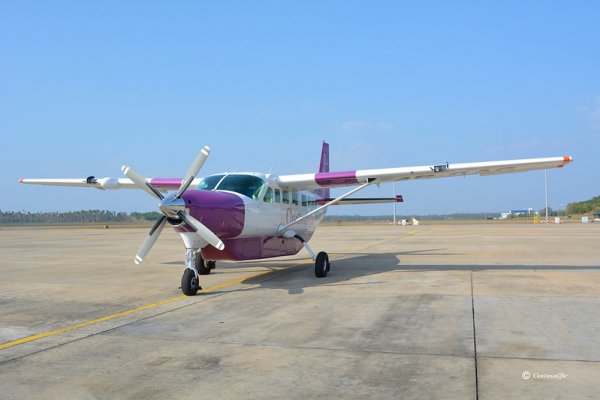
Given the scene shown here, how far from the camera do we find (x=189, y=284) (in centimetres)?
953

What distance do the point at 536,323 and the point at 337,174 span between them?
316 inches

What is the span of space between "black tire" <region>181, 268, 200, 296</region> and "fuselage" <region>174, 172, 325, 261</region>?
1.93 ft

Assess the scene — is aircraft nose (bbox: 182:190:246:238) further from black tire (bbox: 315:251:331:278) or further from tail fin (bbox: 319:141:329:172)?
tail fin (bbox: 319:141:329:172)

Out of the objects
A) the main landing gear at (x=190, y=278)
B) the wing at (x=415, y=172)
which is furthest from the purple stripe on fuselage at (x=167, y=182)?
the main landing gear at (x=190, y=278)

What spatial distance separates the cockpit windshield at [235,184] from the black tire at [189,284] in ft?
8.19

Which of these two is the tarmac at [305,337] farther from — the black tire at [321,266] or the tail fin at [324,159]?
the tail fin at [324,159]

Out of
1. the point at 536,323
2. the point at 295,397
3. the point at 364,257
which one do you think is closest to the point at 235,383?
the point at 295,397

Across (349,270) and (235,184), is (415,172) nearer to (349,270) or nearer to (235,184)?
(349,270)

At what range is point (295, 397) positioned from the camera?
4.12 m

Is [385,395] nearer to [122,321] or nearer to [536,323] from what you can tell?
[536,323]

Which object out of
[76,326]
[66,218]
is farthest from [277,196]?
[66,218]

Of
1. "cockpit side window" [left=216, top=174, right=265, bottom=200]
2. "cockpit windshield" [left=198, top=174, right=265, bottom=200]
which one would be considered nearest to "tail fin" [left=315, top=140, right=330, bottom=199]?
"cockpit side window" [left=216, top=174, right=265, bottom=200]

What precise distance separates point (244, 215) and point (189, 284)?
7.13 feet

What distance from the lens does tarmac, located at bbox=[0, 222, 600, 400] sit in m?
4.39
